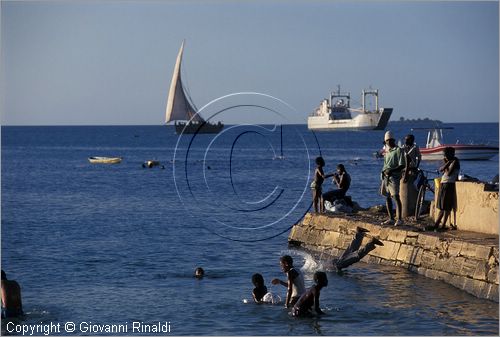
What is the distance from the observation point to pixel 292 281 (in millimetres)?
14508

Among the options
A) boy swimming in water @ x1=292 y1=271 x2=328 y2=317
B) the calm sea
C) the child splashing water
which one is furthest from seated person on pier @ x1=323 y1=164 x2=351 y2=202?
boy swimming in water @ x1=292 y1=271 x2=328 y2=317

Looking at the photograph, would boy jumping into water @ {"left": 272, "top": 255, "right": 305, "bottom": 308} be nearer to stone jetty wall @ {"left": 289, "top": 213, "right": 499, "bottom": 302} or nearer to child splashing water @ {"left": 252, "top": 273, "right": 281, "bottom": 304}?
child splashing water @ {"left": 252, "top": 273, "right": 281, "bottom": 304}

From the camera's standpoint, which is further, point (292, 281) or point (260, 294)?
point (260, 294)

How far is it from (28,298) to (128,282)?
7.27 ft

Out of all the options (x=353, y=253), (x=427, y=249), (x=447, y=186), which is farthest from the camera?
(x=353, y=253)

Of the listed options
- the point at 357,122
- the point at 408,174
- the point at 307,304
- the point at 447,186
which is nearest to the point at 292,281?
the point at 307,304

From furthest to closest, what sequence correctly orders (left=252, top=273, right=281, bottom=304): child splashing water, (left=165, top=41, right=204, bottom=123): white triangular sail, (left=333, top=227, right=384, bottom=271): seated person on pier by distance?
(left=165, top=41, right=204, bottom=123): white triangular sail → (left=333, top=227, right=384, bottom=271): seated person on pier → (left=252, top=273, right=281, bottom=304): child splashing water

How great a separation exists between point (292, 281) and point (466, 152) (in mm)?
48352

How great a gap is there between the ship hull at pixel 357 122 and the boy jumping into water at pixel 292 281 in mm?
127790

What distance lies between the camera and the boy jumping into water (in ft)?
47.2

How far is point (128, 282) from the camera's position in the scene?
59.6 ft

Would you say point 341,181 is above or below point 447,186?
above

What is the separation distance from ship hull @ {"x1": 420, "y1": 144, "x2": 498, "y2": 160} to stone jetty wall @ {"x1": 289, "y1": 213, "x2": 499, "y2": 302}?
39.4 metres

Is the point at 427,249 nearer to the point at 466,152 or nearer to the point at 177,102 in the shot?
the point at 466,152
